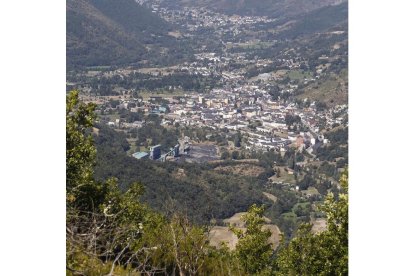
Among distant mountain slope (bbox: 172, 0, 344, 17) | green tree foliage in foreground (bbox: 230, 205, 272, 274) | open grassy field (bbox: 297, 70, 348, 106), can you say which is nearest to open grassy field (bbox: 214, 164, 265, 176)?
open grassy field (bbox: 297, 70, 348, 106)

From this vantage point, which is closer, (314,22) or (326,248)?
(326,248)

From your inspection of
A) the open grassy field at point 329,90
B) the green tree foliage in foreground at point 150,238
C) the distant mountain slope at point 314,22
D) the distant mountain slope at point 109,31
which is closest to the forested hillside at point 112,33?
the distant mountain slope at point 109,31

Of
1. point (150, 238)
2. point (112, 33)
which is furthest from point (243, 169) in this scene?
point (112, 33)

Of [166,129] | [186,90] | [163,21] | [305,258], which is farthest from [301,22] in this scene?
[305,258]

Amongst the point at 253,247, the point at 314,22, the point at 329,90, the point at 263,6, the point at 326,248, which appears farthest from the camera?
the point at 263,6

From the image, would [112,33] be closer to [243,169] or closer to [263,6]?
[263,6]
